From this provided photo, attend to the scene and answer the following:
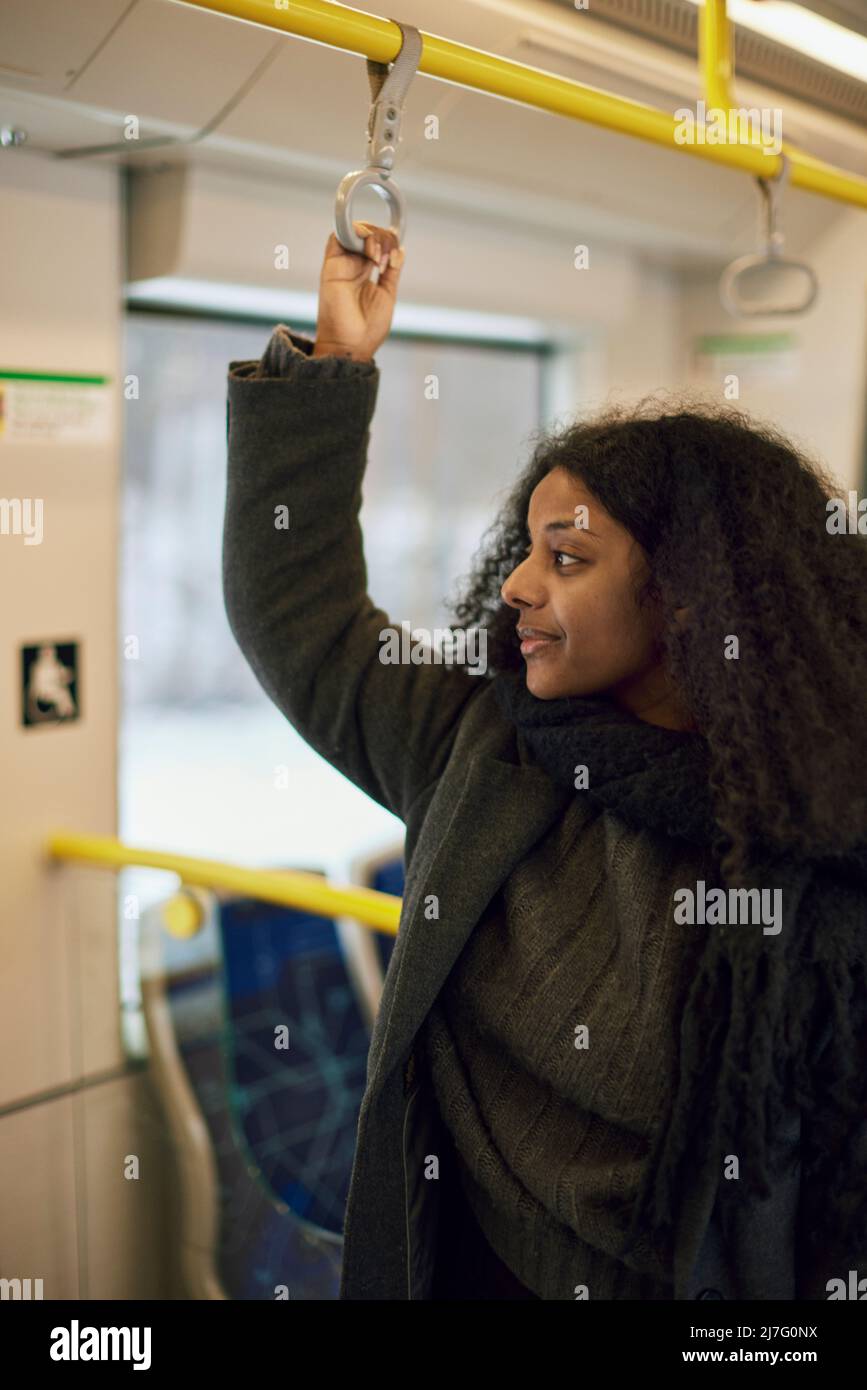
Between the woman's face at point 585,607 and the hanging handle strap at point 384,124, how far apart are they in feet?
1.16

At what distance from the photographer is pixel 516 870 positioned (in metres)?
1.35

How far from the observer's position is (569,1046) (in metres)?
1.24

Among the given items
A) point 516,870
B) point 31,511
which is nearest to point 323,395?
point 516,870

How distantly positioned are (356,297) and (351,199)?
131 mm

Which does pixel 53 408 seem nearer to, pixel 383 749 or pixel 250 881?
pixel 250 881

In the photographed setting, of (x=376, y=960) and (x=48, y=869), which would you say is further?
Result: (x=376, y=960)

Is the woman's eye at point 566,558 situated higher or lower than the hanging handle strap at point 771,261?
lower

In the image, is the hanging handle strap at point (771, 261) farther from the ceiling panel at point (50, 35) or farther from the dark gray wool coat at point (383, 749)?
the ceiling panel at point (50, 35)

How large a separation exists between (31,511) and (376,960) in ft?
4.28

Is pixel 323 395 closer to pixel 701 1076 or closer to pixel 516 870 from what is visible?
pixel 516 870

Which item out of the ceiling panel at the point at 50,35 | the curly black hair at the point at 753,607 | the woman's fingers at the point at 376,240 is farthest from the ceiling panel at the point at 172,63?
the curly black hair at the point at 753,607

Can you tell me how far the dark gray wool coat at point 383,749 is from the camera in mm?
1312

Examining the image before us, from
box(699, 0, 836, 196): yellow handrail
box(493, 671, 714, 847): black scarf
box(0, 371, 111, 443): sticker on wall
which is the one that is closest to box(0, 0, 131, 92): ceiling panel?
box(0, 371, 111, 443): sticker on wall

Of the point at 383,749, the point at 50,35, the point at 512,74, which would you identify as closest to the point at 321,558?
the point at 383,749
